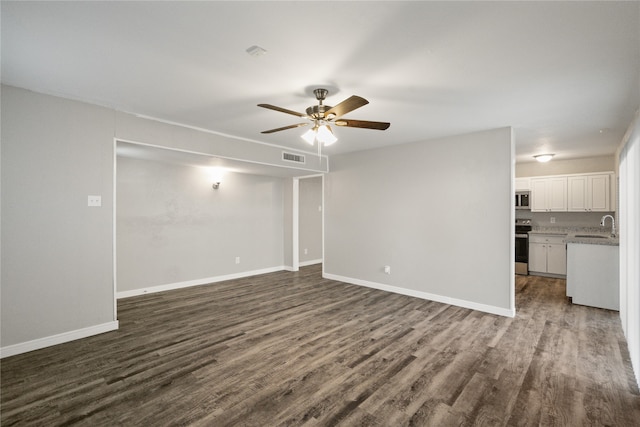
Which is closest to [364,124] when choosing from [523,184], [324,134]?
[324,134]

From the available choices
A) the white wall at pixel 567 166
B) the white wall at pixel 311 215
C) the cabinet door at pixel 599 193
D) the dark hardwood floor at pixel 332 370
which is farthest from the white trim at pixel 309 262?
the cabinet door at pixel 599 193

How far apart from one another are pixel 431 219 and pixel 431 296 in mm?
1259

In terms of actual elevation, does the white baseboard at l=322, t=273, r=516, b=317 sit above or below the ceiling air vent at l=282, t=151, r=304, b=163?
below

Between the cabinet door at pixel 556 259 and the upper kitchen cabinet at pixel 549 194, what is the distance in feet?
2.74

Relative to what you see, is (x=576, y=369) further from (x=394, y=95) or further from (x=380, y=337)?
(x=394, y=95)

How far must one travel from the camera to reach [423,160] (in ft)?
16.1

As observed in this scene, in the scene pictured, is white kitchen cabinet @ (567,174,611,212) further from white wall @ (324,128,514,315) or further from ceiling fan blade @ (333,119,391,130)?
ceiling fan blade @ (333,119,391,130)

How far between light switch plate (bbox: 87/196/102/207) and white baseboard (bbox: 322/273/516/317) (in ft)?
14.0

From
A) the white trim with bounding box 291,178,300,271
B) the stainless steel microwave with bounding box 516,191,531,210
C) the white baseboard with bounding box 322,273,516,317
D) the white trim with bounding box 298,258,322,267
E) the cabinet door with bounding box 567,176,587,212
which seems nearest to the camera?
the white baseboard with bounding box 322,273,516,317

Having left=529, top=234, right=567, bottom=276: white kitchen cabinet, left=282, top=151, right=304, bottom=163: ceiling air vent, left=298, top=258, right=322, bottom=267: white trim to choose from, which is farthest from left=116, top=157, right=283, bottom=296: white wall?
left=529, top=234, right=567, bottom=276: white kitchen cabinet

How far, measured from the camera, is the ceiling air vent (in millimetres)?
5534

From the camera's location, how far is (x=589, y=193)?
603 centimetres

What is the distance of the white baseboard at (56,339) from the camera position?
288 cm

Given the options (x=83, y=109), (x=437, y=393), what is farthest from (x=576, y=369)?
(x=83, y=109)
